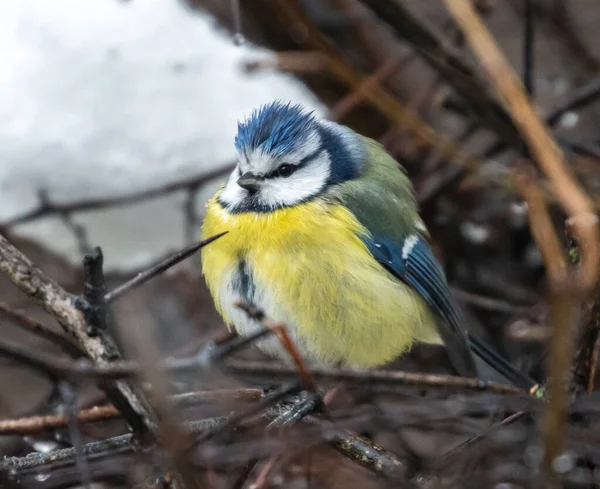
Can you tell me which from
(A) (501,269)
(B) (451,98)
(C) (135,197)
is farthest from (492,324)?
(C) (135,197)

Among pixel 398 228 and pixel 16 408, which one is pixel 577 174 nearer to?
pixel 398 228

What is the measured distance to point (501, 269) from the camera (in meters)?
2.57

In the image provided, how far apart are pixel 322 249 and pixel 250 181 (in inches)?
9.5

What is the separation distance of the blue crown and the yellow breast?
0.52 feet

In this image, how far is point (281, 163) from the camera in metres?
1.96

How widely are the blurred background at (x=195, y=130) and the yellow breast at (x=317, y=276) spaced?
0.41 meters

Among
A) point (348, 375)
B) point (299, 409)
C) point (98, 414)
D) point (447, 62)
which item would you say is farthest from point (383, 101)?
point (348, 375)

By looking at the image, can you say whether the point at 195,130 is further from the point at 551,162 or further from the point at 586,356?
the point at 551,162

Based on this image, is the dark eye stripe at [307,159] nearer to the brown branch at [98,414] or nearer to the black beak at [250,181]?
the black beak at [250,181]

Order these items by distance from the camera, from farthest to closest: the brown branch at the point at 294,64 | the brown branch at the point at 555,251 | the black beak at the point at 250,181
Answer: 1. the brown branch at the point at 294,64
2. the black beak at the point at 250,181
3. the brown branch at the point at 555,251

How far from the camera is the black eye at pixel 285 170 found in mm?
1952

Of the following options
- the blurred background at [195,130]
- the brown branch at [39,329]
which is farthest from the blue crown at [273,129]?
the brown branch at [39,329]

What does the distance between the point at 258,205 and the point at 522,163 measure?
28.3 inches

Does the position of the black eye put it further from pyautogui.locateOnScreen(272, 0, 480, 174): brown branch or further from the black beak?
pyautogui.locateOnScreen(272, 0, 480, 174): brown branch
